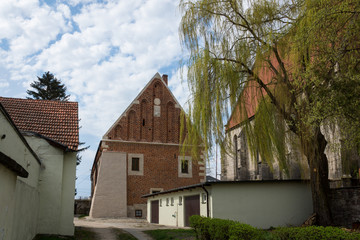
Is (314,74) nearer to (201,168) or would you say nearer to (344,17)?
(344,17)

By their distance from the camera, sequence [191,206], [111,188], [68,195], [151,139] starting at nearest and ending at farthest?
1. [68,195]
2. [191,206]
3. [111,188]
4. [151,139]

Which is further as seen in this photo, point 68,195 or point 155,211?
point 155,211

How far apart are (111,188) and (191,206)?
9549 mm

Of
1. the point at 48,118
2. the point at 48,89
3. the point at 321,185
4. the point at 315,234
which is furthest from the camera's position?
the point at 48,89

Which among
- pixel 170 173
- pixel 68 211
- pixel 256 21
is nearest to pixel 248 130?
pixel 256 21

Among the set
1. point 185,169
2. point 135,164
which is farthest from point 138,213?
point 185,169

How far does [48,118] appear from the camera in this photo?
16.7 metres

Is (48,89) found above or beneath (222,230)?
Result: above

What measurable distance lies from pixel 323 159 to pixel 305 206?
4968 mm

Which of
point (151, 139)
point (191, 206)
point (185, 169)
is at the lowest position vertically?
point (191, 206)

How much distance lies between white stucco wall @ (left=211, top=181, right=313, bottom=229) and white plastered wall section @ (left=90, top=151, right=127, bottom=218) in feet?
39.1

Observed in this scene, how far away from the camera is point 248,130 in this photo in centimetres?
1462

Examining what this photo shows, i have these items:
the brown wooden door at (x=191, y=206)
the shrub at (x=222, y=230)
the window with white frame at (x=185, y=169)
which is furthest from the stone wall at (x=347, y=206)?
the window with white frame at (x=185, y=169)

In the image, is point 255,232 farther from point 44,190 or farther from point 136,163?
point 136,163
